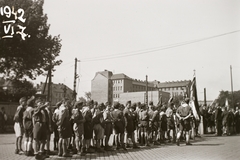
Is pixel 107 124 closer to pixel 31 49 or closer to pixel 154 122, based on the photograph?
pixel 154 122

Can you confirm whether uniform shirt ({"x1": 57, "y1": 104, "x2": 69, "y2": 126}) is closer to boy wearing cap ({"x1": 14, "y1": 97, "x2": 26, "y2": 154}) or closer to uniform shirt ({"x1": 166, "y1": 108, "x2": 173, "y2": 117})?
boy wearing cap ({"x1": 14, "y1": 97, "x2": 26, "y2": 154})

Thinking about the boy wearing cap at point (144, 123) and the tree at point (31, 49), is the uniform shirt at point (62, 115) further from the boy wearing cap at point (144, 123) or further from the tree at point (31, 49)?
the tree at point (31, 49)

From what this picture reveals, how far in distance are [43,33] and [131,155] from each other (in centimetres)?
1972

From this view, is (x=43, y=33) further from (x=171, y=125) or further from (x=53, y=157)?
(x=53, y=157)

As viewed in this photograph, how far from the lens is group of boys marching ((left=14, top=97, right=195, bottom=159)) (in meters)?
8.81

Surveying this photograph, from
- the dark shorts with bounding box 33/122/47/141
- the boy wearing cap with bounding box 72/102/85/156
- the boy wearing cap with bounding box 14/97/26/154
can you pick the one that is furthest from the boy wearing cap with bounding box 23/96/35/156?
the boy wearing cap with bounding box 72/102/85/156

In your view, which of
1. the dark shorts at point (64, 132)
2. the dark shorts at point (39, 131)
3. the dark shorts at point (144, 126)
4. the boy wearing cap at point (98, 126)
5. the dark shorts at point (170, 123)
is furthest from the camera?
the dark shorts at point (170, 123)

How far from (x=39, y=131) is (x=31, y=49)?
691 inches

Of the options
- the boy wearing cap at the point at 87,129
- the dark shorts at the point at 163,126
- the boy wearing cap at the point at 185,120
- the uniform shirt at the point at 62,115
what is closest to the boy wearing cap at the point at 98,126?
the boy wearing cap at the point at 87,129

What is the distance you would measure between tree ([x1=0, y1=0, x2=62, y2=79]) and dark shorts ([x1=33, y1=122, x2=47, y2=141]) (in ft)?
49.1

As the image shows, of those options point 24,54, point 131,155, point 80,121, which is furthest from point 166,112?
point 24,54

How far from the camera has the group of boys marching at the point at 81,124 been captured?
881cm

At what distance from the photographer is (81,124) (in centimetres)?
940

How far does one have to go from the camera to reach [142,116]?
12188mm
